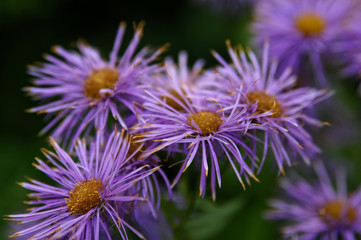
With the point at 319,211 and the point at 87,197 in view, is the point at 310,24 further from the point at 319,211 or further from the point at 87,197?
the point at 87,197

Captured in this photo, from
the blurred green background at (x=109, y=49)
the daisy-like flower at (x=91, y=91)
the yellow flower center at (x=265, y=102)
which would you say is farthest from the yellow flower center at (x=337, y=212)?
the daisy-like flower at (x=91, y=91)

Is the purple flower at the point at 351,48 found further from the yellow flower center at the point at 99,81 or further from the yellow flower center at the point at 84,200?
the yellow flower center at the point at 84,200

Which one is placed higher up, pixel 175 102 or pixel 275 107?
pixel 175 102

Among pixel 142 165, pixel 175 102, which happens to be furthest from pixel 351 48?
pixel 142 165

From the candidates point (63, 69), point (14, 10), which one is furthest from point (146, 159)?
point (14, 10)

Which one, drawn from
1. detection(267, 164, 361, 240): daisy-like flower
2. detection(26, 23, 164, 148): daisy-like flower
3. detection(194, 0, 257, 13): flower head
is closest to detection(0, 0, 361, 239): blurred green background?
detection(194, 0, 257, 13): flower head

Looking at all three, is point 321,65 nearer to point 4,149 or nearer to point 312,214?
point 312,214
